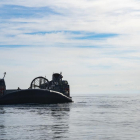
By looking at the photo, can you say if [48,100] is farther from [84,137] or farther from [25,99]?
[84,137]

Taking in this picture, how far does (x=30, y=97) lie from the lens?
133m

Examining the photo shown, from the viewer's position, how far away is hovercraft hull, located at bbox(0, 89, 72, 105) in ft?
429

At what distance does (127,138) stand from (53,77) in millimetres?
130255

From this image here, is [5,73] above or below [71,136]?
above

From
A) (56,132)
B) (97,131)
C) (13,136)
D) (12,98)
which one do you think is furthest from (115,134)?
(12,98)

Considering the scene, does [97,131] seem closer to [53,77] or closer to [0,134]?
[0,134]

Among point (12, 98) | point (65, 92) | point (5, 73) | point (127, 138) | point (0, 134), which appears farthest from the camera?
point (65, 92)

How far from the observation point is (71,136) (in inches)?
1410

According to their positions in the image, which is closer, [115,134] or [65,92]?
[115,134]

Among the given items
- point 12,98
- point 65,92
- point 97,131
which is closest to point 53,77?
point 65,92

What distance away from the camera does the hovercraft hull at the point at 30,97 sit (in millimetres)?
130625

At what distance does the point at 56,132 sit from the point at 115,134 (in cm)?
638

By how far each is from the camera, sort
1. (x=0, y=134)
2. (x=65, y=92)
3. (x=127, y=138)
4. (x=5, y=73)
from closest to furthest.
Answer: (x=127, y=138) → (x=0, y=134) → (x=5, y=73) → (x=65, y=92)

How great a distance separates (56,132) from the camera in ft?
127
